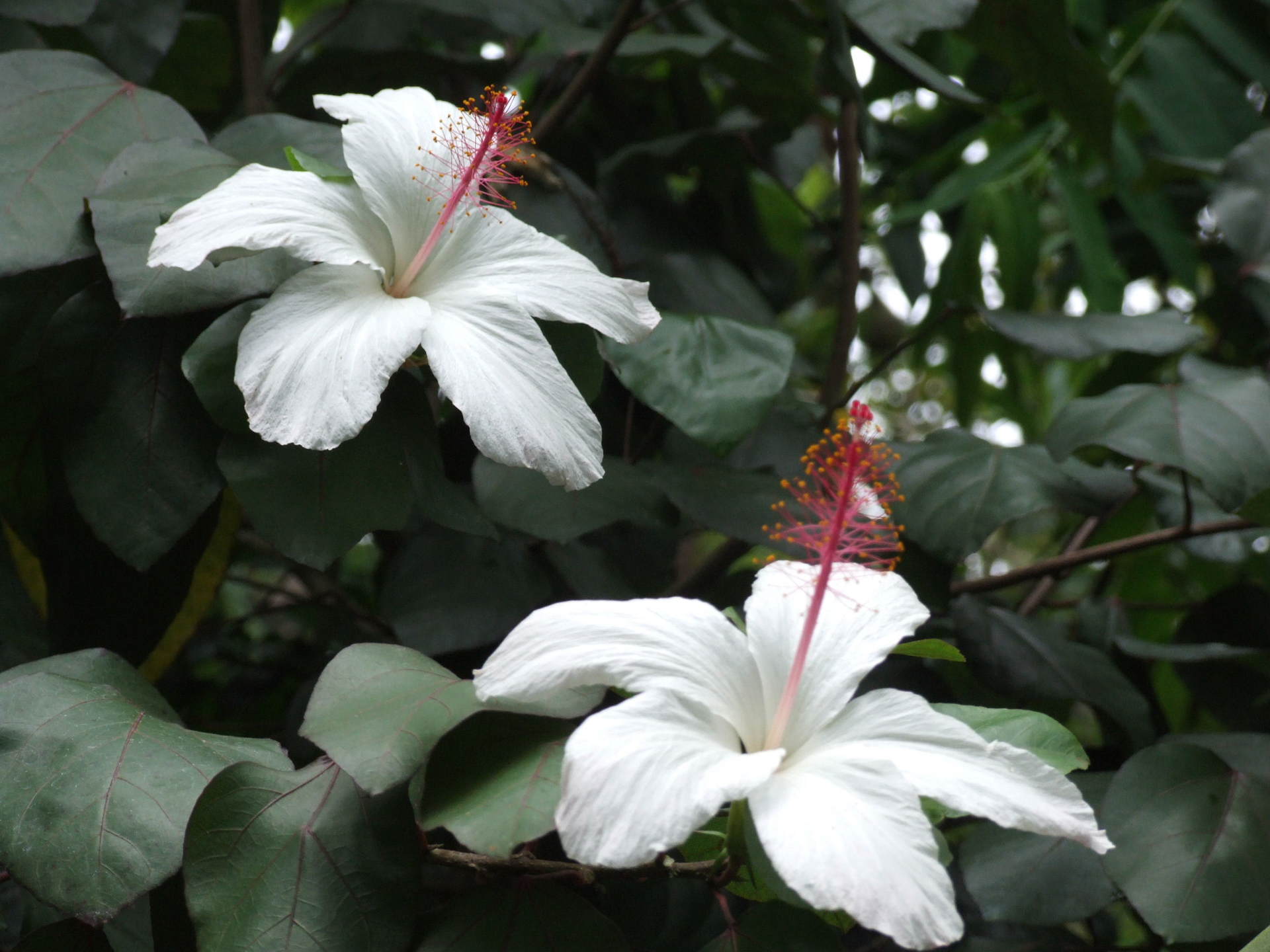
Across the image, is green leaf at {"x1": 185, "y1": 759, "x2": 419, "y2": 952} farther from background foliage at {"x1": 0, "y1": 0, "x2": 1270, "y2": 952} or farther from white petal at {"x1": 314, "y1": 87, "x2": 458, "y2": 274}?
white petal at {"x1": 314, "y1": 87, "x2": 458, "y2": 274}

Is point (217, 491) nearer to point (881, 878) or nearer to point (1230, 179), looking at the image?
point (881, 878)

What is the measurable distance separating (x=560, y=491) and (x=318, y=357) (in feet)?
0.76

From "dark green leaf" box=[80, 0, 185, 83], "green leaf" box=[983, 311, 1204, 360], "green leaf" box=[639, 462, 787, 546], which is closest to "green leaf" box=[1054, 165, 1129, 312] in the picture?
"green leaf" box=[983, 311, 1204, 360]

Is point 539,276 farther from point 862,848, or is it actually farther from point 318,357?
point 862,848

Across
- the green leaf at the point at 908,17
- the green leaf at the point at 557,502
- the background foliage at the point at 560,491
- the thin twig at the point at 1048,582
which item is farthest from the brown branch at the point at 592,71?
the thin twig at the point at 1048,582

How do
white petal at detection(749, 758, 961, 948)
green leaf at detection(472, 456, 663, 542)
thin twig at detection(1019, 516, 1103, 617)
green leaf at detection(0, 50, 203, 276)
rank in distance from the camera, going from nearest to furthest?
1. white petal at detection(749, 758, 961, 948)
2. green leaf at detection(0, 50, 203, 276)
3. green leaf at detection(472, 456, 663, 542)
4. thin twig at detection(1019, 516, 1103, 617)

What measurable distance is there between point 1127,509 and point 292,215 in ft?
3.24

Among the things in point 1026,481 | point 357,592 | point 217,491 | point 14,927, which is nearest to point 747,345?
point 1026,481

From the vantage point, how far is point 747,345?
744mm

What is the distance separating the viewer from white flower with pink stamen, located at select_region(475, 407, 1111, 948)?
380mm

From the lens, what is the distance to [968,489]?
813 mm

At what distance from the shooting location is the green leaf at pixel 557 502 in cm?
68

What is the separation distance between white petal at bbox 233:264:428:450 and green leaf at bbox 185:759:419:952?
163 mm

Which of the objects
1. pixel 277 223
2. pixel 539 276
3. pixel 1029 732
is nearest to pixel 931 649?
pixel 1029 732
